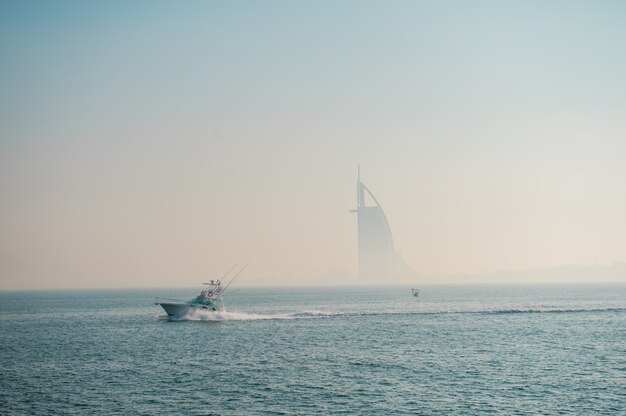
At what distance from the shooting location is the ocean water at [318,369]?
53.9 metres

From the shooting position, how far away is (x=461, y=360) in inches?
2982

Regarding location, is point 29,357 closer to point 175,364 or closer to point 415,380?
point 175,364

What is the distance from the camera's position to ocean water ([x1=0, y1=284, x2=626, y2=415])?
53.9 m

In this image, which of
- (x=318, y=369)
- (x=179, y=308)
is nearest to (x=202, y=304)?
(x=179, y=308)

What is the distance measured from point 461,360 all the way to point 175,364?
31185 millimetres

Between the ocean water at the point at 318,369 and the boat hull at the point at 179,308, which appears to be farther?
the boat hull at the point at 179,308

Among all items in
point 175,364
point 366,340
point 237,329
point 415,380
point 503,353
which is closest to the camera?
point 415,380

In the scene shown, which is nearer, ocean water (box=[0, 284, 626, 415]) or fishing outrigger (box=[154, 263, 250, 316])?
ocean water (box=[0, 284, 626, 415])

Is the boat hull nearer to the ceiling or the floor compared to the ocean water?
nearer to the ceiling

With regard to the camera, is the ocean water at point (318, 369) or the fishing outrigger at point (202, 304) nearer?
the ocean water at point (318, 369)

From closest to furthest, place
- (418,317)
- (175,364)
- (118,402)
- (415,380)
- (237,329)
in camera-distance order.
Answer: (118,402) < (415,380) < (175,364) < (237,329) < (418,317)

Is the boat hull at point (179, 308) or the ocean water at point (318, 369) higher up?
the boat hull at point (179, 308)

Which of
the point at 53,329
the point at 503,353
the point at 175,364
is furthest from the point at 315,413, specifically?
the point at 53,329

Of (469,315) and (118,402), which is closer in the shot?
(118,402)
